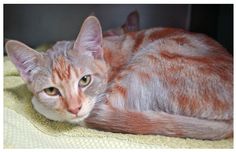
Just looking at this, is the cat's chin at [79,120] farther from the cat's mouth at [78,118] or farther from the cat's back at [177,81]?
the cat's back at [177,81]

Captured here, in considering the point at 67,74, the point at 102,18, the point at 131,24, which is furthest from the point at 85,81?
the point at 102,18

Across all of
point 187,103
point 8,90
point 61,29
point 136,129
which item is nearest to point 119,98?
point 136,129

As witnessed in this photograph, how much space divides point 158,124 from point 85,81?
0.30m

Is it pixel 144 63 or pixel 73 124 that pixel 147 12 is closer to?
pixel 144 63

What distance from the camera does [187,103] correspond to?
4.33 ft

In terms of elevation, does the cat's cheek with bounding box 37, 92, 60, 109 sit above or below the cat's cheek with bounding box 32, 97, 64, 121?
above

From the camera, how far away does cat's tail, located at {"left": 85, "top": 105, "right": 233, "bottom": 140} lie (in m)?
1.27

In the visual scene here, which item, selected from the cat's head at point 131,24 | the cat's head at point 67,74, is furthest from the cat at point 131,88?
the cat's head at point 131,24

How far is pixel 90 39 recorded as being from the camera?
4.44 ft

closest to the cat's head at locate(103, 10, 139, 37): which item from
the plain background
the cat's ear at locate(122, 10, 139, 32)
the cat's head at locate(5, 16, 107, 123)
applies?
the cat's ear at locate(122, 10, 139, 32)

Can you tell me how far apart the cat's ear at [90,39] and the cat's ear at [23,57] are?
15cm

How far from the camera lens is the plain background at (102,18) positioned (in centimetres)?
219

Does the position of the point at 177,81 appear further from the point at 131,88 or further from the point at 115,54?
the point at 115,54

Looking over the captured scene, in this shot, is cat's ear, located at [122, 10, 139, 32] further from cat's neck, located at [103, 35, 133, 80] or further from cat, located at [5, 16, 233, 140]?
cat, located at [5, 16, 233, 140]
